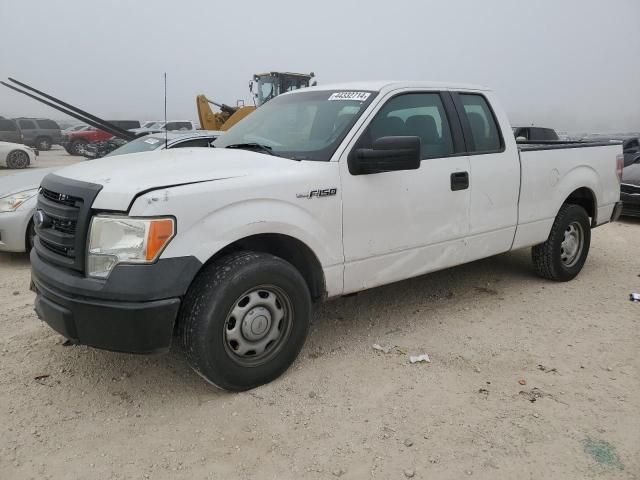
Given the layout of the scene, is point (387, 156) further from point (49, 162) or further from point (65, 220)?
point (49, 162)

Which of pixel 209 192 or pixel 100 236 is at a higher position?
pixel 209 192

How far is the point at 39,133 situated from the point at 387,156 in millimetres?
31179

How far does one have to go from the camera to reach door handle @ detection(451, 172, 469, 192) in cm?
408

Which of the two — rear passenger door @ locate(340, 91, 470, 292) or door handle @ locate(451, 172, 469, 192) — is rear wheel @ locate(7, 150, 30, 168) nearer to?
rear passenger door @ locate(340, 91, 470, 292)

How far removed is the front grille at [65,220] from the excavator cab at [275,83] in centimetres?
1525

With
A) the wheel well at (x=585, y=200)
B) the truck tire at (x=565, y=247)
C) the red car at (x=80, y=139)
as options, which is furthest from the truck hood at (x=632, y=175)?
the red car at (x=80, y=139)

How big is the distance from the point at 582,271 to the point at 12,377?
17.8 feet

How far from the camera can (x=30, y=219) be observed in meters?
5.68

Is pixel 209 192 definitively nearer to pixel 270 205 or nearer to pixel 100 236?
pixel 270 205

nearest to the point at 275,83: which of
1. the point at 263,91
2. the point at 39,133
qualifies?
the point at 263,91

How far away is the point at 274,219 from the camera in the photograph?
10.3 feet

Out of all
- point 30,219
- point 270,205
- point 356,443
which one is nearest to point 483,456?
point 356,443

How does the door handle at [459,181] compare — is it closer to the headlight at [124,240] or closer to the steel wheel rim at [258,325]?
the steel wheel rim at [258,325]

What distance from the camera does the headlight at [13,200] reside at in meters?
5.70
